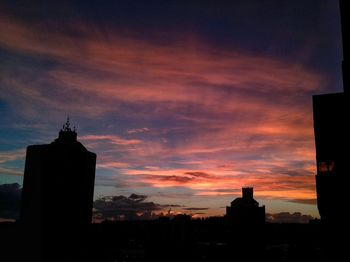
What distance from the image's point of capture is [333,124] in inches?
2405

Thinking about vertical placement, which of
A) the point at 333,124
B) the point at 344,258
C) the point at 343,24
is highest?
the point at 343,24

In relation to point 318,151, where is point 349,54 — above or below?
above

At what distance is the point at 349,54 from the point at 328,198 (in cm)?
2121

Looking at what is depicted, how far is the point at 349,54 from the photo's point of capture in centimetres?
4550

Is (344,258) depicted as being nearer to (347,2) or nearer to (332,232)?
(332,232)

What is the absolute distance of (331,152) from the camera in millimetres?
59156

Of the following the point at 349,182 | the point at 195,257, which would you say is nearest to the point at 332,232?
the point at 349,182

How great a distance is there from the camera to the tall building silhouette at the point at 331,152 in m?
55.3

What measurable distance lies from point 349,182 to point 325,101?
49.8 feet

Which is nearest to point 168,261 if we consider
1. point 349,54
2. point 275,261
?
point 275,261

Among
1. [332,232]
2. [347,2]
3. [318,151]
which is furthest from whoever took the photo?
[318,151]

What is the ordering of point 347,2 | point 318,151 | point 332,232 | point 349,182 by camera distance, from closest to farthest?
point 347,2, point 349,182, point 332,232, point 318,151

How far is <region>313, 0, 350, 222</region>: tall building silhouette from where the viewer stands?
2179 inches

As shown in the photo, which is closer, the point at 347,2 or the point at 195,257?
the point at 347,2
